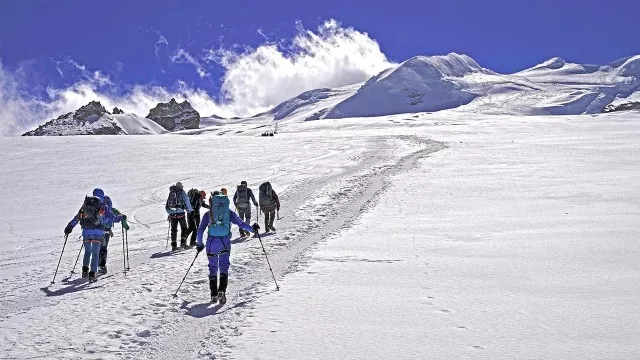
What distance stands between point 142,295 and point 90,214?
8.28 ft

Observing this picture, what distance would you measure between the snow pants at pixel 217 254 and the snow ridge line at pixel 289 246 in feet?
1.84

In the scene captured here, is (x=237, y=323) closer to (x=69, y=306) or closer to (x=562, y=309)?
(x=69, y=306)

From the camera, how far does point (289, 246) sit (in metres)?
13.4

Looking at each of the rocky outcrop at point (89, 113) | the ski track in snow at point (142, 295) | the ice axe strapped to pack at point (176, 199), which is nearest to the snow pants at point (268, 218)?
the ski track in snow at point (142, 295)

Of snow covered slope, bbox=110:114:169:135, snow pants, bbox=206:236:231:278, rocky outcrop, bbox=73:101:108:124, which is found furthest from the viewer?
rocky outcrop, bbox=73:101:108:124

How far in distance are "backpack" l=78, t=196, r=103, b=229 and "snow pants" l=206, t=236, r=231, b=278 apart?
10.3ft

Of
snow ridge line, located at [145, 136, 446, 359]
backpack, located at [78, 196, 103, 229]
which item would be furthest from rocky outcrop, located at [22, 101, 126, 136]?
backpack, located at [78, 196, 103, 229]

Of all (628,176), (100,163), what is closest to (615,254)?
(628,176)

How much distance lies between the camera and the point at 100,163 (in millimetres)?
35812

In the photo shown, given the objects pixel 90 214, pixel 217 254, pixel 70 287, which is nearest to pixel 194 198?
pixel 90 214

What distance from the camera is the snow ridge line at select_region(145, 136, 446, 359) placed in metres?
→ 7.29

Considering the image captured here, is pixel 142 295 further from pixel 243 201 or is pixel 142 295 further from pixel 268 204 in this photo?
pixel 268 204

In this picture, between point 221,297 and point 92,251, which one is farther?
point 92,251

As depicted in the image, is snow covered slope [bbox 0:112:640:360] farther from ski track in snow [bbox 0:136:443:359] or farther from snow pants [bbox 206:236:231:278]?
snow pants [bbox 206:236:231:278]
